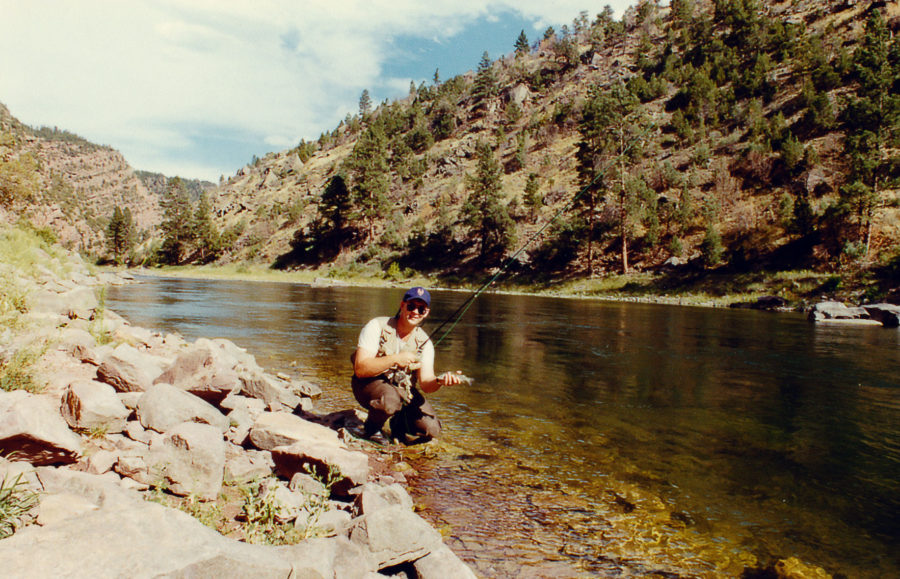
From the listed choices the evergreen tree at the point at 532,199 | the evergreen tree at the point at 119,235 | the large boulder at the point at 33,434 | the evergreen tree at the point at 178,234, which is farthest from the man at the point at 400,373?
the evergreen tree at the point at 119,235

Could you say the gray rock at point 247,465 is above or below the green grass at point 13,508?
below

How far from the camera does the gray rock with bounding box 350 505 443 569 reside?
129 inches

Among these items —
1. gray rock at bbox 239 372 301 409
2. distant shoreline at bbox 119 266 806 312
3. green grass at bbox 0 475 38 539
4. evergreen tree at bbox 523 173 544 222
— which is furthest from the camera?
evergreen tree at bbox 523 173 544 222

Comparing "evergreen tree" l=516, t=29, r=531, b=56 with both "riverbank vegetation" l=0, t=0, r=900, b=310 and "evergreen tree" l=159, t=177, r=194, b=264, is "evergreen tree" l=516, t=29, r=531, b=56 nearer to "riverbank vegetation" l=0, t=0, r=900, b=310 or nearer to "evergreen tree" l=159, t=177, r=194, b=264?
"riverbank vegetation" l=0, t=0, r=900, b=310

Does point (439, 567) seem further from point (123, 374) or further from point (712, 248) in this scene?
point (712, 248)

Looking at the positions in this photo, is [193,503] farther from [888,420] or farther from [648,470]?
[888,420]

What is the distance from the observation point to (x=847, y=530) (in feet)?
14.9

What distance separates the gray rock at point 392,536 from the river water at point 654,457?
73 cm

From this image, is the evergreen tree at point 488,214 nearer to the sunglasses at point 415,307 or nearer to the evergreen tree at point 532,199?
the evergreen tree at point 532,199

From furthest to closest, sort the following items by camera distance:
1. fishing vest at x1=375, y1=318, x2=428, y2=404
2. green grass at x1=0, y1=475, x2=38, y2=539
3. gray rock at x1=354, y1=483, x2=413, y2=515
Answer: fishing vest at x1=375, y1=318, x2=428, y2=404
gray rock at x1=354, y1=483, x2=413, y2=515
green grass at x1=0, y1=475, x2=38, y2=539

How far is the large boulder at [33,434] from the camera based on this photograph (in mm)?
3428

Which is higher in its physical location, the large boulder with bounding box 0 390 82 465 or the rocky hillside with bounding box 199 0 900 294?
the rocky hillside with bounding box 199 0 900 294

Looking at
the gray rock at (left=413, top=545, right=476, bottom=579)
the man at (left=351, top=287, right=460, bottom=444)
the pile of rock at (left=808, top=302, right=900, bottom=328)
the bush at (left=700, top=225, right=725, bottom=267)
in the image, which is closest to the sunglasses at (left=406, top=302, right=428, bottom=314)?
the man at (left=351, top=287, right=460, bottom=444)

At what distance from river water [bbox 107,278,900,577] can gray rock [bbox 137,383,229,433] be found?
2.16 m
